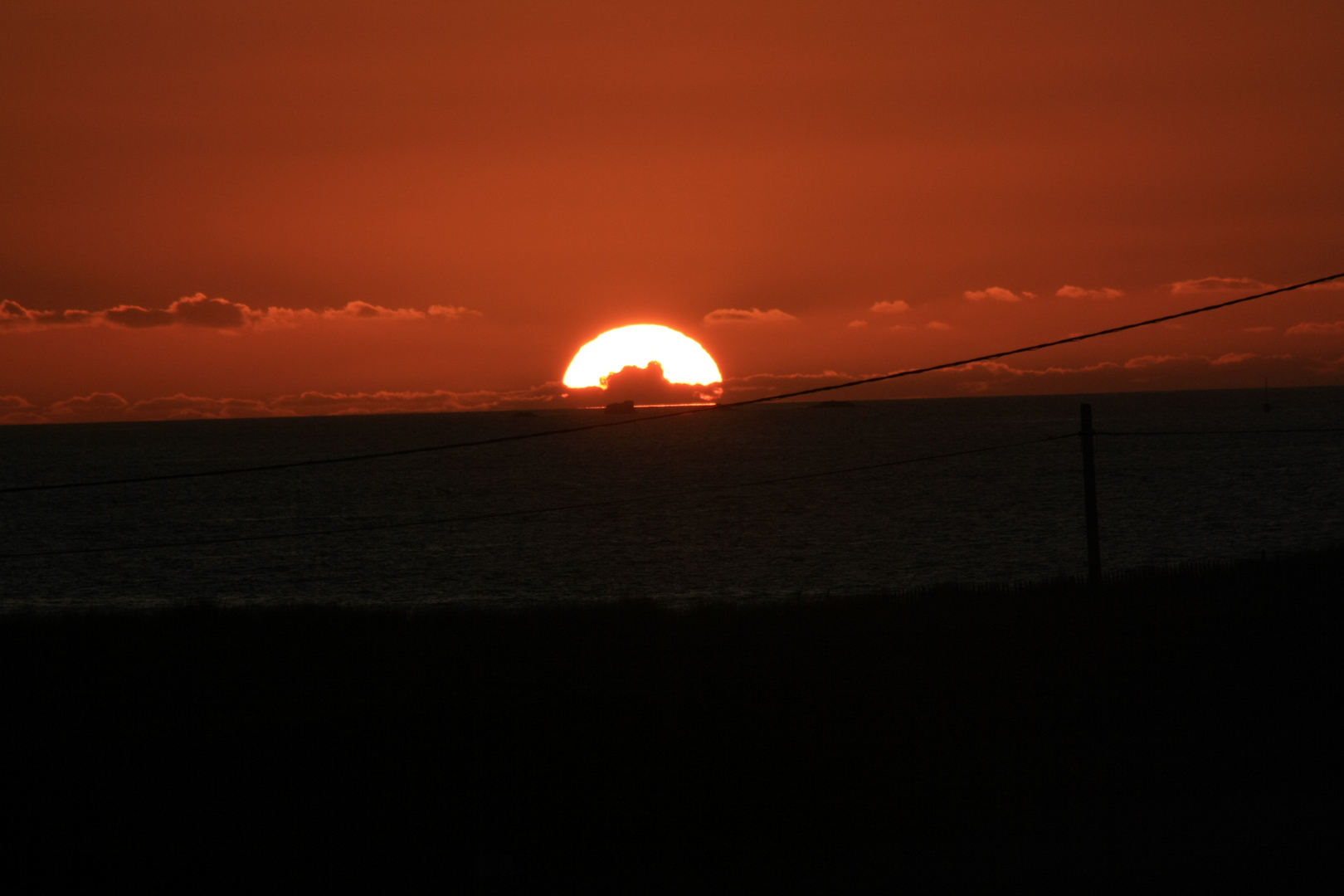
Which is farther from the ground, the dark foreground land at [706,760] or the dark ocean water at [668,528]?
the dark foreground land at [706,760]

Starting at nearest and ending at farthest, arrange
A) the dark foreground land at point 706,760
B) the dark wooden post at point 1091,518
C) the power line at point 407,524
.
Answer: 1. the dark foreground land at point 706,760
2. the dark wooden post at point 1091,518
3. the power line at point 407,524

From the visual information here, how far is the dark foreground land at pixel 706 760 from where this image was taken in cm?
870

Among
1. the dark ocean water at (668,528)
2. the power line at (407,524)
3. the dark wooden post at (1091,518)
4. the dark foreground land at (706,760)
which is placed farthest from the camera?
the power line at (407,524)

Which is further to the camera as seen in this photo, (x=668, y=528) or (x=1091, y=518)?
(x=668, y=528)

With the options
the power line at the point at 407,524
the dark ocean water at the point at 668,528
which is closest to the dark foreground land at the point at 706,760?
the dark ocean water at the point at 668,528

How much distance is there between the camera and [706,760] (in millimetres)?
11062

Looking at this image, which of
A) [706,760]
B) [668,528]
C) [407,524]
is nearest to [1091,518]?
[706,760]

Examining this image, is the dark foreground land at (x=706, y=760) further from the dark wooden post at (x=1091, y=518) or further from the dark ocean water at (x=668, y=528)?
the dark ocean water at (x=668, y=528)

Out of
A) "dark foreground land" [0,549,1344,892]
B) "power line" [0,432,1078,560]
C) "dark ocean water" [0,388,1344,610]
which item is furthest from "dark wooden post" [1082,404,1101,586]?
"power line" [0,432,1078,560]

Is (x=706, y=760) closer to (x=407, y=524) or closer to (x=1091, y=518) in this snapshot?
(x=1091, y=518)

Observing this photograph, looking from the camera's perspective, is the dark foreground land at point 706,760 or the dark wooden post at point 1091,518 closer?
the dark foreground land at point 706,760

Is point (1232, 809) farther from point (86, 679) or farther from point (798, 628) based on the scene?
point (86, 679)

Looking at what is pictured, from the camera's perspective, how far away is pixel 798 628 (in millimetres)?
19547

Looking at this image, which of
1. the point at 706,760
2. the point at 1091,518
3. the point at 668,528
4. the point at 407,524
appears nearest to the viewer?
the point at 706,760
